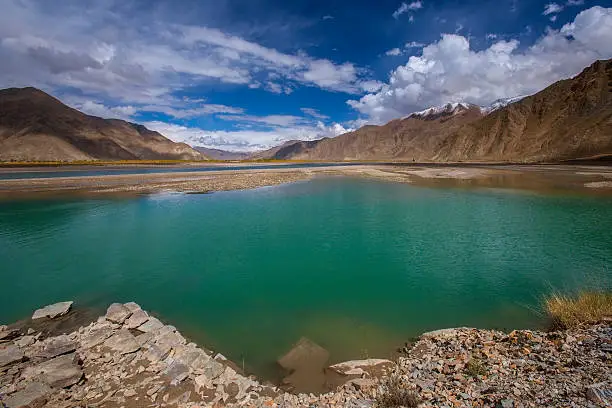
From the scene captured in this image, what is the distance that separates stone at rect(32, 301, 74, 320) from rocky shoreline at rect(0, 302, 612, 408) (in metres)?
1.60

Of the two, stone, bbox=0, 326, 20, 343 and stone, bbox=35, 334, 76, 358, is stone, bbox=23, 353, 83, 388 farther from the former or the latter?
stone, bbox=0, 326, 20, 343

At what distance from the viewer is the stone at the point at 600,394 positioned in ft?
14.6

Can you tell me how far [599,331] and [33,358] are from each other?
1256cm

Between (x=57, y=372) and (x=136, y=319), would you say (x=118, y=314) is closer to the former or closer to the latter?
(x=136, y=319)

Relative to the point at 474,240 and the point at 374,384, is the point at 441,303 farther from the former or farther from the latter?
the point at 474,240

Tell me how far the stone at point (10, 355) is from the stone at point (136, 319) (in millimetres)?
2284

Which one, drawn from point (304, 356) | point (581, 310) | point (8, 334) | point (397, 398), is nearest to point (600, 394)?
point (397, 398)

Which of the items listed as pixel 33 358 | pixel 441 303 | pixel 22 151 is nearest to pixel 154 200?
→ pixel 33 358

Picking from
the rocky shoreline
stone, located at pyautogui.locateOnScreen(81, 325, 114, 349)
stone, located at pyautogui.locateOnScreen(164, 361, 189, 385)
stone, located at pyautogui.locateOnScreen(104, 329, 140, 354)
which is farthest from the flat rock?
stone, located at pyautogui.locateOnScreen(81, 325, 114, 349)

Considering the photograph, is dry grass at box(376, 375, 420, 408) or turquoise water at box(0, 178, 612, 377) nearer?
dry grass at box(376, 375, 420, 408)

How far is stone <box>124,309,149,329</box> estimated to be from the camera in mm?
9086

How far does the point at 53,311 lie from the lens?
10195mm

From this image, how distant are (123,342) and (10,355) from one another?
228cm

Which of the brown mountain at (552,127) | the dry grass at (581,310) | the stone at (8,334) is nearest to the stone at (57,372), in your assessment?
the stone at (8,334)
